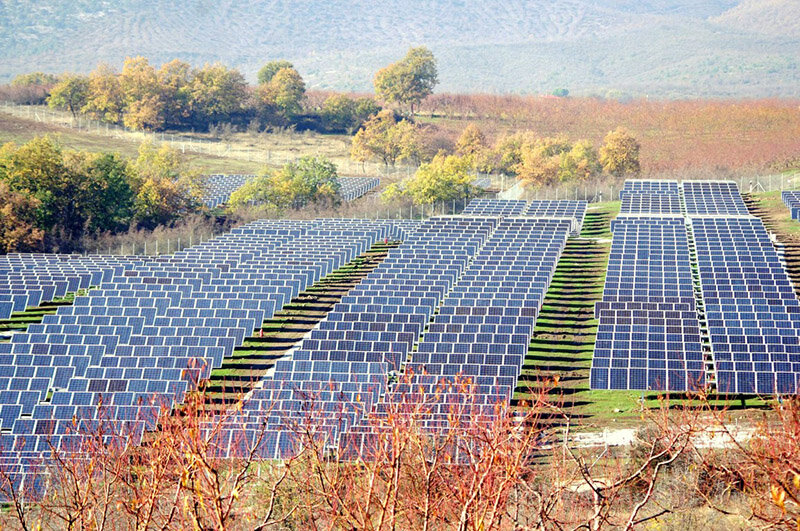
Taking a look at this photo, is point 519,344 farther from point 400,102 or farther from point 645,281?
point 400,102

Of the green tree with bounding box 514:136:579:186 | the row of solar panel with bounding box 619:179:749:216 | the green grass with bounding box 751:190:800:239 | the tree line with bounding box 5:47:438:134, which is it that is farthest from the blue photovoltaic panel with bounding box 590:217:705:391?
the tree line with bounding box 5:47:438:134

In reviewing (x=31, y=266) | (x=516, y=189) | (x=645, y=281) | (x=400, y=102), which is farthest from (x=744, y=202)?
(x=400, y=102)

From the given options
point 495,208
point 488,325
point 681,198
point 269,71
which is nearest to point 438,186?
point 495,208

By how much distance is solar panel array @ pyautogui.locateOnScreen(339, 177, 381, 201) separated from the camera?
96.4 m

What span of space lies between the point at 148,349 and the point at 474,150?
78090 millimetres

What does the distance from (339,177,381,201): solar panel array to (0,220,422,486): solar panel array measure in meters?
23.0

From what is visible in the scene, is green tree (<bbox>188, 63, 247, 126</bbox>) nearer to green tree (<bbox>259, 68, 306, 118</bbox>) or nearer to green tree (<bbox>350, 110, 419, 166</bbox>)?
green tree (<bbox>259, 68, 306, 118</bbox>)

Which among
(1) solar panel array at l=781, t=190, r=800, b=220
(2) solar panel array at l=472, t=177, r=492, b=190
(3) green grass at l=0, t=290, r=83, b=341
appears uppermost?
(1) solar panel array at l=781, t=190, r=800, b=220

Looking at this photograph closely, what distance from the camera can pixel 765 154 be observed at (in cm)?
11338

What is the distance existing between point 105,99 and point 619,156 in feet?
189

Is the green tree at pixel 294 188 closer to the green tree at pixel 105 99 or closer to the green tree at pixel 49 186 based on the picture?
the green tree at pixel 49 186

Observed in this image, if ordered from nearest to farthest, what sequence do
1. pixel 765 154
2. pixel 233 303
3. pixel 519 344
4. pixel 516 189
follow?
pixel 519 344 < pixel 233 303 < pixel 516 189 < pixel 765 154

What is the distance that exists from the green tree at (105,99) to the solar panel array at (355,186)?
1347 inches

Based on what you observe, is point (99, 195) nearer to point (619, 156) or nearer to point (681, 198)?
point (681, 198)
